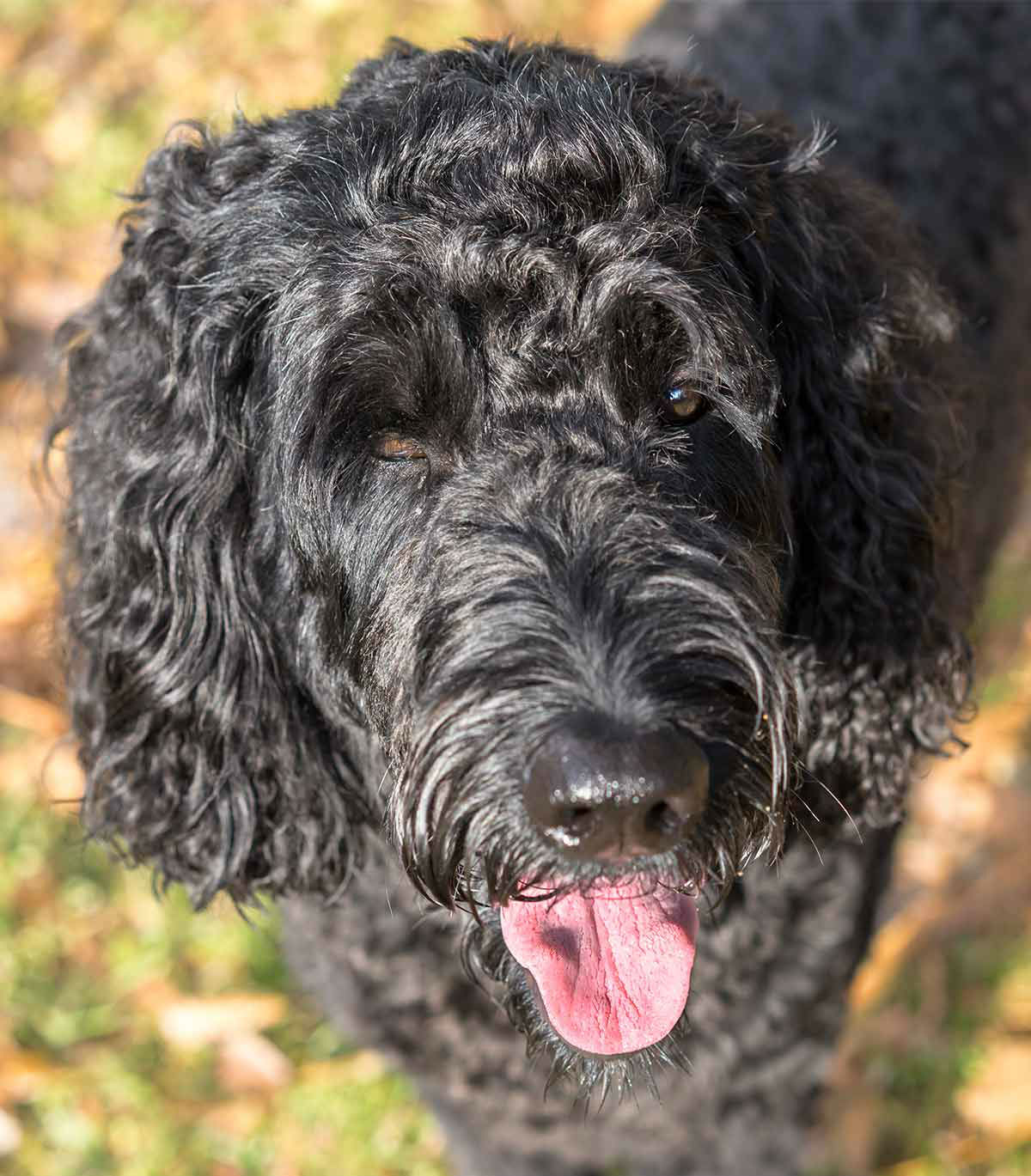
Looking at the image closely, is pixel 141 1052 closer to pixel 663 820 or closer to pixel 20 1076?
pixel 20 1076

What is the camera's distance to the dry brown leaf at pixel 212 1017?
3914 mm

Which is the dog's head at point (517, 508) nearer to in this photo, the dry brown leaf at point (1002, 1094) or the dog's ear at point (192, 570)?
the dog's ear at point (192, 570)

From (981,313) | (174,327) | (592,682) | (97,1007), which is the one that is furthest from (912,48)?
(97,1007)

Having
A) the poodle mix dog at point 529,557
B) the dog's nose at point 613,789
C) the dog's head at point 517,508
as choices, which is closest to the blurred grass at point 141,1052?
the poodle mix dog at point 529,557

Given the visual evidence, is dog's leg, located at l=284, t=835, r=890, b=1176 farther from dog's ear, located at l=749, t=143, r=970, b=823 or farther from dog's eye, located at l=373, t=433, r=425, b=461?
dog's eye, located at l=373, t=433, r=425, b=461

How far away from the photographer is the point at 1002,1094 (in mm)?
3715

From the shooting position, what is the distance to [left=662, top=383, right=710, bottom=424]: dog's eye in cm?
237

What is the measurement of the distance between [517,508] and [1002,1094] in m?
2.40

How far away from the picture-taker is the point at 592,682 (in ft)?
6.59

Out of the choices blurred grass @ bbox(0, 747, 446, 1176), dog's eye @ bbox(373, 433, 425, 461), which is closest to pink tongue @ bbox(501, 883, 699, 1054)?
dog's eye @ bbox(373, 433, 425, 461)

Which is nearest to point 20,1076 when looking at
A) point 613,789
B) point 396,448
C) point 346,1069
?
point 346,1069

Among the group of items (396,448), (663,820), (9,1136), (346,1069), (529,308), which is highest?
(529,308)

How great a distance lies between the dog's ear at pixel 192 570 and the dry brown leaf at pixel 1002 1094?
1.93 meters

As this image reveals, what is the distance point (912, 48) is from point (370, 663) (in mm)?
2487
